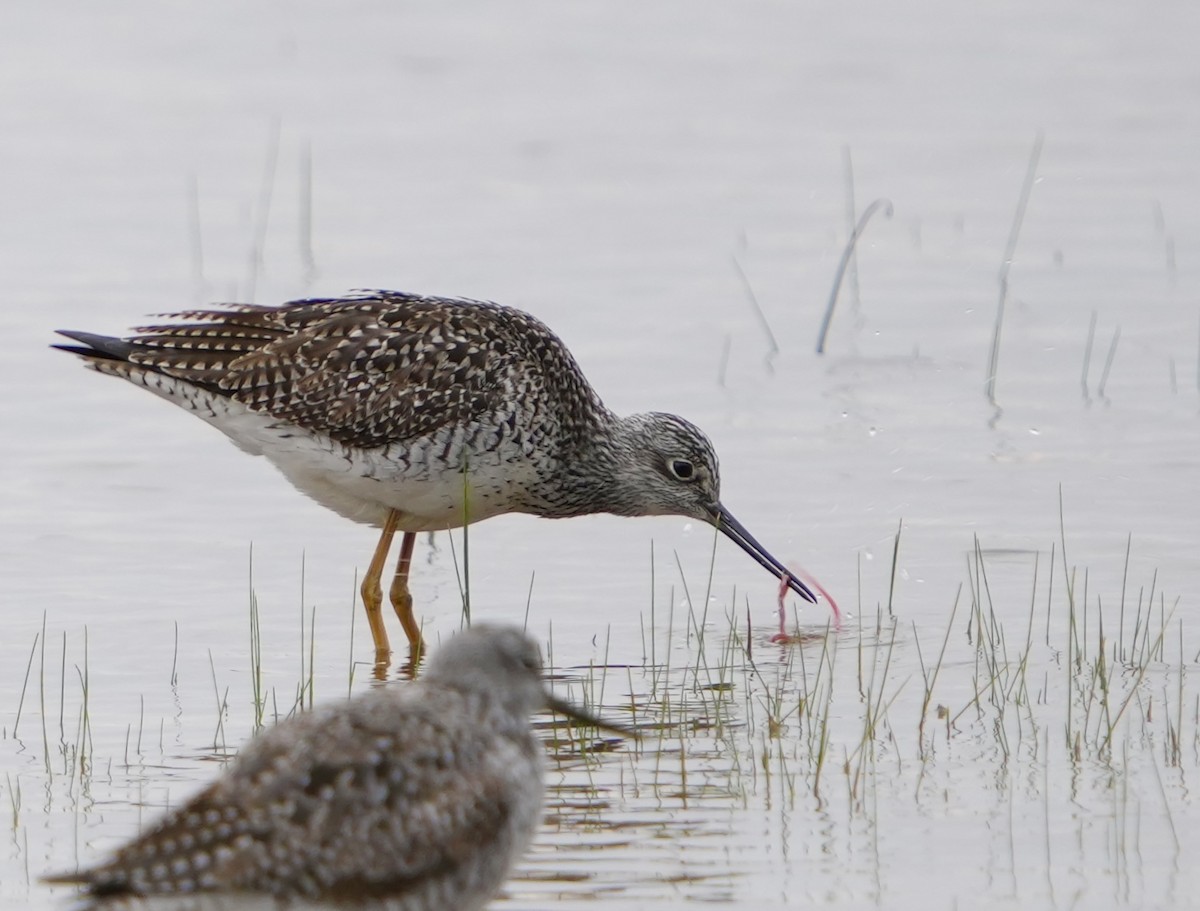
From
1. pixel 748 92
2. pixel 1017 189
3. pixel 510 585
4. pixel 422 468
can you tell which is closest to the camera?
pixel 422 468

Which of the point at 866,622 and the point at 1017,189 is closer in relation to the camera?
the point at 866,622

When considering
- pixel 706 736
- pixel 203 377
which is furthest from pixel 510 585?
pixel 706 736

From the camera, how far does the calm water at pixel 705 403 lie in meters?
7.91

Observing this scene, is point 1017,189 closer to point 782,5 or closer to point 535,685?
point 782,5

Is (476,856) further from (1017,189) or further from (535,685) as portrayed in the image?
(1017,189)

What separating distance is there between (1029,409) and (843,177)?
4986mm

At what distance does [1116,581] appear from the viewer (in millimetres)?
10570

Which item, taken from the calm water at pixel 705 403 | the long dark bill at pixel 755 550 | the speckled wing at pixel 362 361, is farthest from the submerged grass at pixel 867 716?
the speckled wing at pixel 362 361

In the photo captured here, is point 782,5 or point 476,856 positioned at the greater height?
point 782,5

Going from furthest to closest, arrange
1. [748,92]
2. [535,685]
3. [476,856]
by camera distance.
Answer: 1. [748,92]
2. [535,685]
3. [476,856]

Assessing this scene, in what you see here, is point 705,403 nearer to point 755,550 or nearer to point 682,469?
point 682,469

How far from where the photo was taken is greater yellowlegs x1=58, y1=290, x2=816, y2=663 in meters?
10.3

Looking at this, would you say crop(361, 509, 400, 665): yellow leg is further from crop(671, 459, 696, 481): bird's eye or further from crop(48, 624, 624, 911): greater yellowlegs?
crop(48, 624, 624, 911): greater yellowlegs

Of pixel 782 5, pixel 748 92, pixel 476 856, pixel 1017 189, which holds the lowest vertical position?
pixel 476 856
